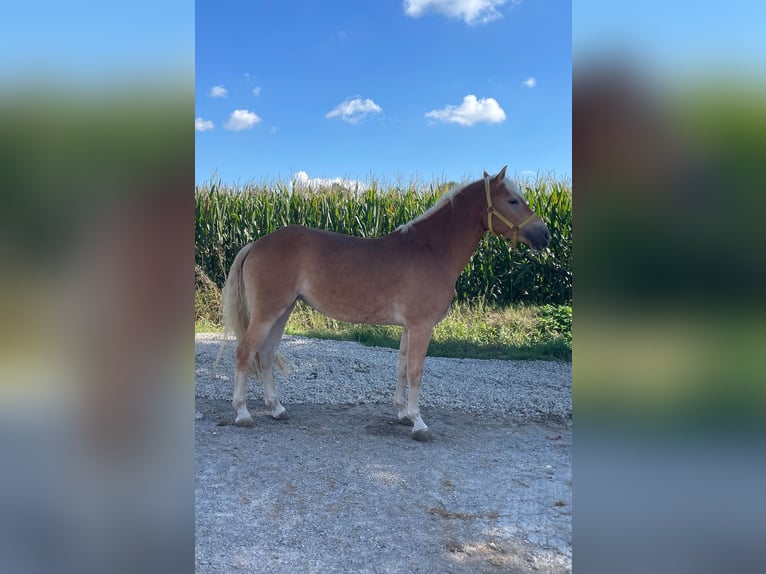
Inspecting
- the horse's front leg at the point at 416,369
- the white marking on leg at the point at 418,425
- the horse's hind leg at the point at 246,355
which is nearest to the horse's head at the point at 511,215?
the horse's front leg at the point at 416,369

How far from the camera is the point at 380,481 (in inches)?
131

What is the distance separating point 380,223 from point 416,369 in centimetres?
700

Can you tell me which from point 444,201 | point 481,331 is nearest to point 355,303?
point 444,201

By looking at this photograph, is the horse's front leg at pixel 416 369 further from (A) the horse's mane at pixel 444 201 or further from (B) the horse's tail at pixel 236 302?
(B) the horse's tail at pixel 236 302

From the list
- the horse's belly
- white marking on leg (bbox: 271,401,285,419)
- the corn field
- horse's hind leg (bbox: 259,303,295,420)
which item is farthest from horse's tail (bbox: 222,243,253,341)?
the corn field

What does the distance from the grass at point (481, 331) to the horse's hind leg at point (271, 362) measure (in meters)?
3.57

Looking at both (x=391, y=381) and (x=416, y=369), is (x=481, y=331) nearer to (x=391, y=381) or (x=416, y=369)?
(x=391, y=381)

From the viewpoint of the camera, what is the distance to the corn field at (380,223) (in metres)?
10.1

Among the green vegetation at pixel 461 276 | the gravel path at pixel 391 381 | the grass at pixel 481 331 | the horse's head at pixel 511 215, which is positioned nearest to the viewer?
the horse's head at pixel 511 215
